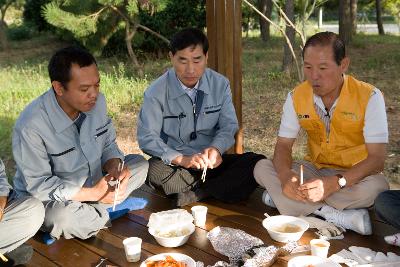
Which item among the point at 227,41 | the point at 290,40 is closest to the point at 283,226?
the point at 227,41

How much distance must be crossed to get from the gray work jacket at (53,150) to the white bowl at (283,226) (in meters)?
1.26

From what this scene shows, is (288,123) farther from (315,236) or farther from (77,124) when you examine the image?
(77,124)

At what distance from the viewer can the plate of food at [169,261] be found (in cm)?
234

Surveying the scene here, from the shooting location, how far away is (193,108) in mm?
3602

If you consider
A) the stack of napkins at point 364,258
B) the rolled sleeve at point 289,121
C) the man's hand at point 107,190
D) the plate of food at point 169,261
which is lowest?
the stack of napkins at point 364,258

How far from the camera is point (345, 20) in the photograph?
1217 cm

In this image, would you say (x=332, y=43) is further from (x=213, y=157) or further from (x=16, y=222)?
(x=16, y=222)

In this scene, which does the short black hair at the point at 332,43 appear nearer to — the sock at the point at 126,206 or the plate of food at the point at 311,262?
the plate of food at the point at 311,262

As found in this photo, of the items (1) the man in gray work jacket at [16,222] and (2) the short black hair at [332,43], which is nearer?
(1) the man in gray work jacket at [16,222]

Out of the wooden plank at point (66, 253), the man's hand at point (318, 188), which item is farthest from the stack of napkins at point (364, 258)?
the wooden plank at point (66, 253)

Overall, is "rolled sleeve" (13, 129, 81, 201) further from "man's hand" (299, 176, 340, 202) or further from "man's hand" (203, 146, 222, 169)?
"man's hand" (299, 176, 340, 202)

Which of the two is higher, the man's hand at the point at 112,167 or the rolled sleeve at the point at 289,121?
the rolled sleeve at the point at 289,121

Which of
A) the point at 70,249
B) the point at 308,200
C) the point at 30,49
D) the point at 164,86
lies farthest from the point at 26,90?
the point at 30,49

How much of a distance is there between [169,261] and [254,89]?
606 cm
